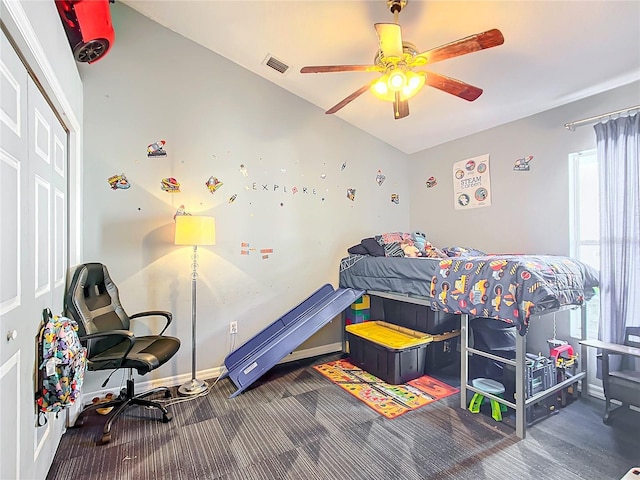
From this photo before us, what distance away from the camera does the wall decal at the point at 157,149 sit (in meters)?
2.76

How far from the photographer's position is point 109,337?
232 cm

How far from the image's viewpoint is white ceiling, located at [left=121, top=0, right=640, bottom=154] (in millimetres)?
2070

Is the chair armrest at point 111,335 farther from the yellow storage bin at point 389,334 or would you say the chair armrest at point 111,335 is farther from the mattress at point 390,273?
the mattress at point 390,273

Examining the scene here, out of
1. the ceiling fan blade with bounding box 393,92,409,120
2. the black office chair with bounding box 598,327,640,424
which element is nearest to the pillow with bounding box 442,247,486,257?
the black office chair with bounding box 598,327,640,424

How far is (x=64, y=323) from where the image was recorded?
167cm

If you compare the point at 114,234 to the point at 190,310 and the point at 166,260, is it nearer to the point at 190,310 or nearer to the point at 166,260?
the point at 166,260

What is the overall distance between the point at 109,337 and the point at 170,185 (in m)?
1.32

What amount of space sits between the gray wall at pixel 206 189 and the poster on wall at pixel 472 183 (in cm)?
108

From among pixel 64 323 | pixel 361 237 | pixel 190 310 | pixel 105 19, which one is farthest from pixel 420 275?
pixel 105 19

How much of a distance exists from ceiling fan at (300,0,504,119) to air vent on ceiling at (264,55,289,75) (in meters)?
1.11

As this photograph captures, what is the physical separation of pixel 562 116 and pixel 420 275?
6.14 ft

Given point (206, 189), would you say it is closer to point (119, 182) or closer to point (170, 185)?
point (170, 185)

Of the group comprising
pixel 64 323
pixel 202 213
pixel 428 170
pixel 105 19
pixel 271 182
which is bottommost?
pixel 64 323

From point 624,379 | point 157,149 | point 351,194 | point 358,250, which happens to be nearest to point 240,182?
point 157,149
